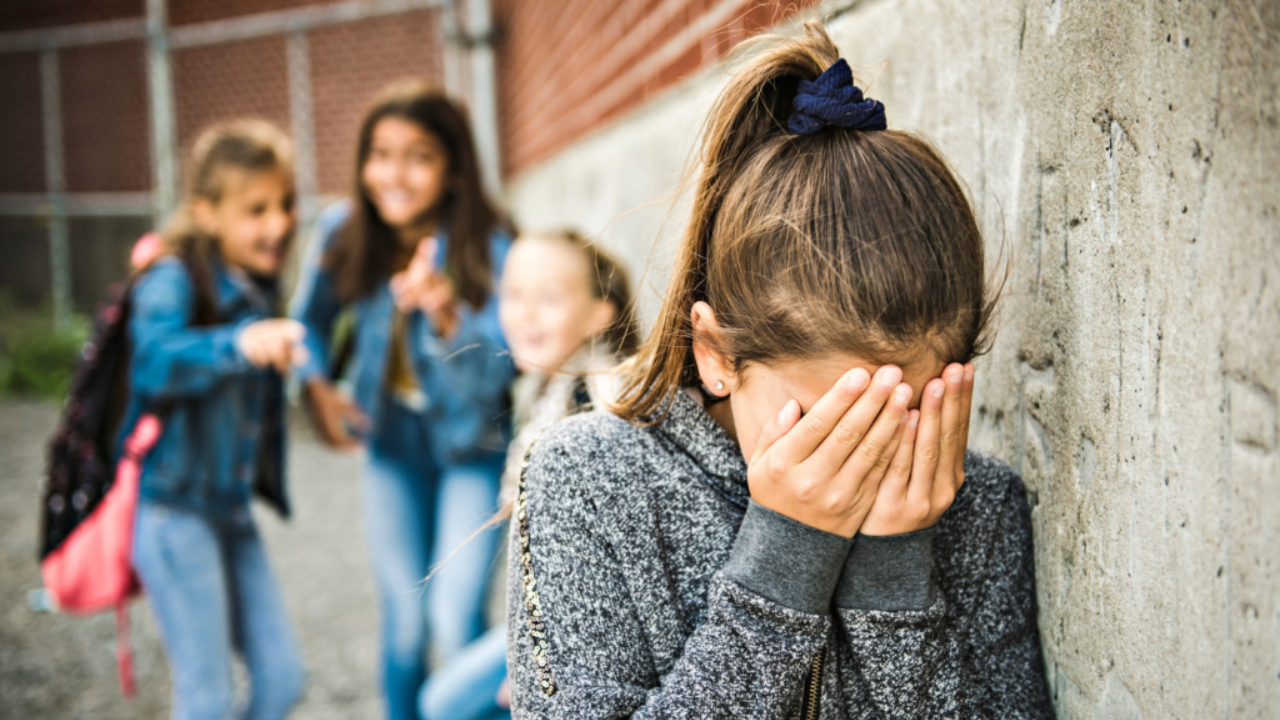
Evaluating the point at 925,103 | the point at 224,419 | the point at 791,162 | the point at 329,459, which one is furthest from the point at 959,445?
the point at 329,459

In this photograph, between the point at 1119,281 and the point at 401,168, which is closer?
the point at 1119,281

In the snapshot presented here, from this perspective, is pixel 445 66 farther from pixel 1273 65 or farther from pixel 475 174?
pixel 1273 65

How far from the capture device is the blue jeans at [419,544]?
2.69 m

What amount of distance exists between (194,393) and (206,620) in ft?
1.98

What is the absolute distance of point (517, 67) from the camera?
7148mm

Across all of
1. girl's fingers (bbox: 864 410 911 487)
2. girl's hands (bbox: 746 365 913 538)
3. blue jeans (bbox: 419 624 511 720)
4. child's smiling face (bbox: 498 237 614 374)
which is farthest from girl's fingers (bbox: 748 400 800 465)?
child's smiling face (bbox: 498 237 614 374)

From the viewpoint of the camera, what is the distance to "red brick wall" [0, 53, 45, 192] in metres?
10.8

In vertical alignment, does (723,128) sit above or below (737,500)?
above

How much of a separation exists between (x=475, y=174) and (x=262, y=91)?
8421mm

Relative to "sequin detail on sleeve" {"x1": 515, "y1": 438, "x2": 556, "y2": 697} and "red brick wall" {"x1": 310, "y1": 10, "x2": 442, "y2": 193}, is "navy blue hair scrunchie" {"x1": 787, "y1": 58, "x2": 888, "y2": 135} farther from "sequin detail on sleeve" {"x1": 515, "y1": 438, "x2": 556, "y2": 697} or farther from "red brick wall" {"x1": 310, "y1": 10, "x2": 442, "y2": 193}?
"red brick wall" {"x1": 310, "y1": 10, "x2": 442, "y2": 193}

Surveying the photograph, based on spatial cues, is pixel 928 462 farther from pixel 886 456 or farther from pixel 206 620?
pixel 206 620

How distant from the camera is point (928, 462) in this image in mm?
1050

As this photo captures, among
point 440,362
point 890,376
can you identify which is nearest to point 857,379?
point 890,376

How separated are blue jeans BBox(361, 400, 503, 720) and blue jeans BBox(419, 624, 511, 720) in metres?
0.42
